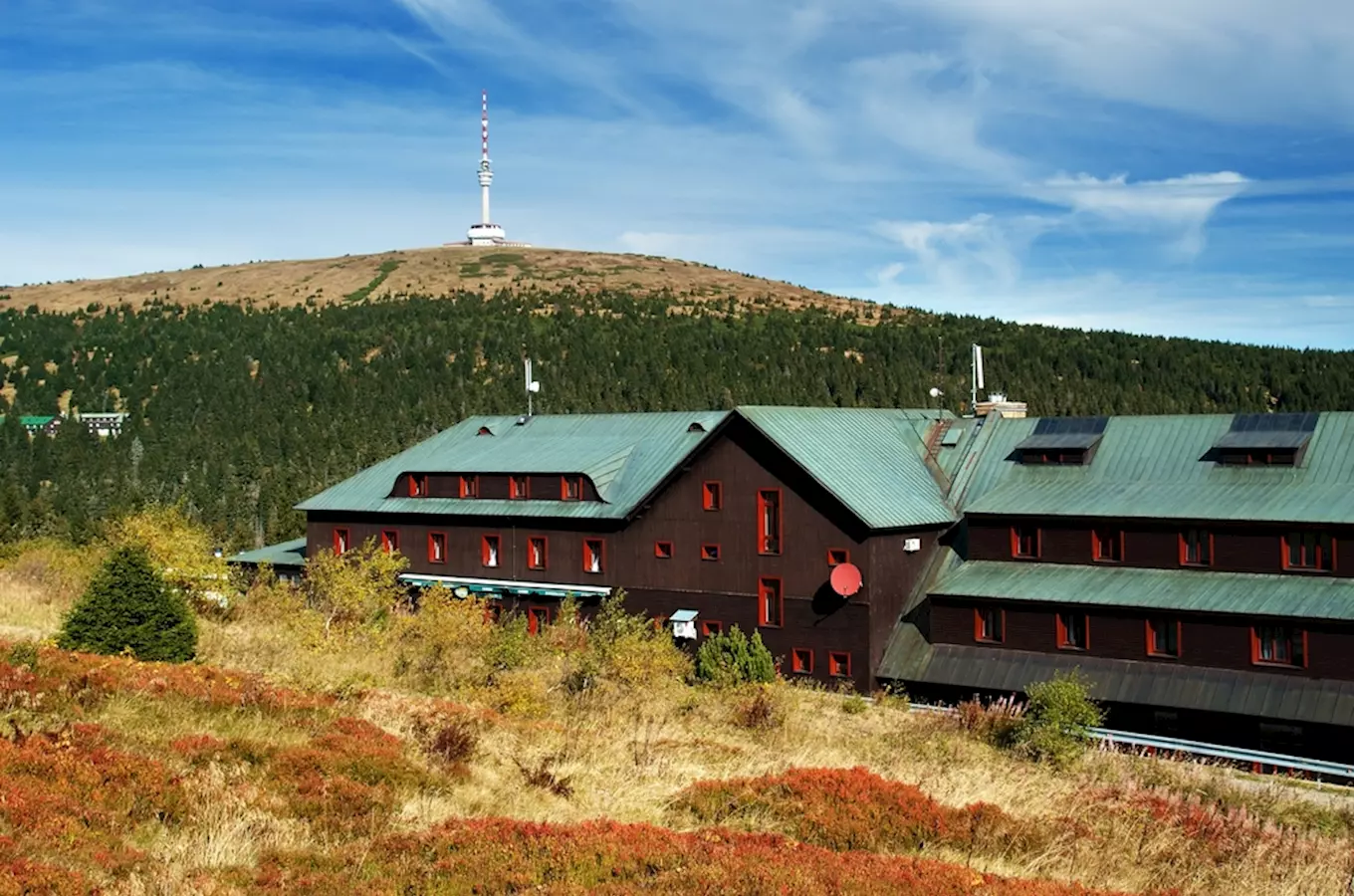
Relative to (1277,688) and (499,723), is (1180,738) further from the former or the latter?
(499,723)

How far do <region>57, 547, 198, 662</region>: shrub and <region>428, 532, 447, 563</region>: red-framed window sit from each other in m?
26.7

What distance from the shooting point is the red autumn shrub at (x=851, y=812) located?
16.9 m

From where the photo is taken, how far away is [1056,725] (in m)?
30.8

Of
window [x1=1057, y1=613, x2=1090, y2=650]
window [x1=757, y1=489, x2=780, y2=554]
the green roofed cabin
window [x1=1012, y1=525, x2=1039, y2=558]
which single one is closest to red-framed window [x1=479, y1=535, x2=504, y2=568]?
the green roofed cabin

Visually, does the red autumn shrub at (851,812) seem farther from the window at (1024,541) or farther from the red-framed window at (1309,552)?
the window at (1024,541)

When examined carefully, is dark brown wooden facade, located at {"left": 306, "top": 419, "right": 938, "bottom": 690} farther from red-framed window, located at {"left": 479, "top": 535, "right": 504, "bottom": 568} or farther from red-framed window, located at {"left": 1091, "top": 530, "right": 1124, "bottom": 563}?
red-framed window, located at {"left": 1091, "top": 530, "right": 1124, "bottom": 563}

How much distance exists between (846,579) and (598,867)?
31.0 meters

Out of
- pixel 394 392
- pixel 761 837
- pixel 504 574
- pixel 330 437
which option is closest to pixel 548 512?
pixel 504 574

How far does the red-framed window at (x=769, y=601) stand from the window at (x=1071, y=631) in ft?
34.0

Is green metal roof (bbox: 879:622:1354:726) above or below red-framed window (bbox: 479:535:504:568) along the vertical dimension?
below

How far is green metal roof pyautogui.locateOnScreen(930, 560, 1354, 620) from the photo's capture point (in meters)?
37.1

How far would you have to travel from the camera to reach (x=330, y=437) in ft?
371

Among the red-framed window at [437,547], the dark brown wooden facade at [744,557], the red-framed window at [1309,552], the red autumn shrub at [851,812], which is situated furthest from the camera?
the red-framed window at [437,547]

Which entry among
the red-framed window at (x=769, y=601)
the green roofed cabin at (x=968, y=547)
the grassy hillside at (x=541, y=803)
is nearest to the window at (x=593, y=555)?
the green roofed cabin at (x=968, y=547)
